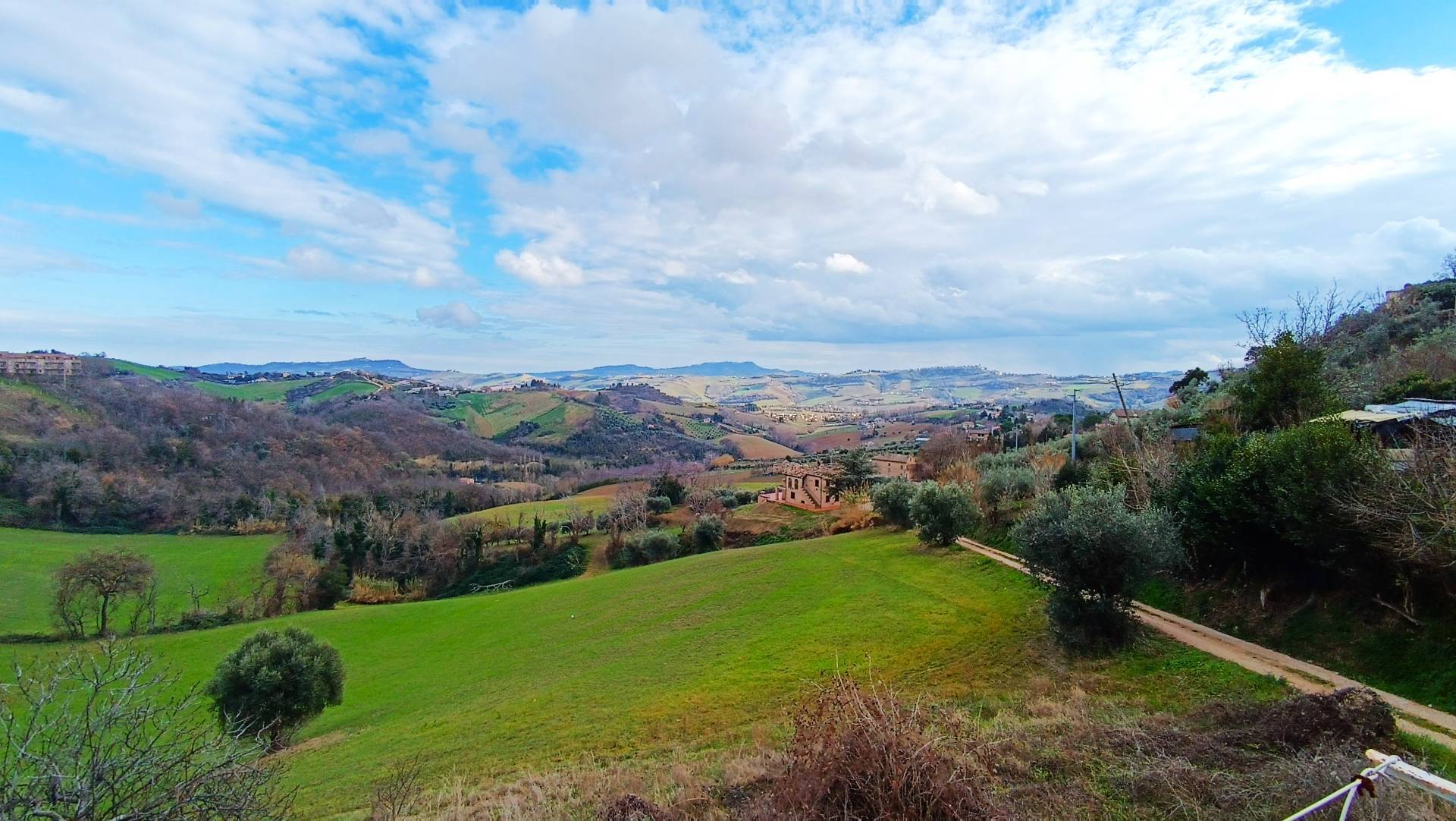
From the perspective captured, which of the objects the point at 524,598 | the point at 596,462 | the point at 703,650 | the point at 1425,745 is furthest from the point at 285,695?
the point at 596,462

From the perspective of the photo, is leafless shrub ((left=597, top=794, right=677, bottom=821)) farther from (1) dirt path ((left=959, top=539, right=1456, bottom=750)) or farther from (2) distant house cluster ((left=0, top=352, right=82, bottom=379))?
(2) distant house cluster ((left=0, top=352, right=82, bottom=379))

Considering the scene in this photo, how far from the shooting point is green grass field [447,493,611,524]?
66.1 meters

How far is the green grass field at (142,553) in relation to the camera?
39781 millimetres

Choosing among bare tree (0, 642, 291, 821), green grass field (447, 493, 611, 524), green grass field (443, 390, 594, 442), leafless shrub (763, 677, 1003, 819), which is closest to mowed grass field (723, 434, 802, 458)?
green grass field (443, 390, 594, 442)

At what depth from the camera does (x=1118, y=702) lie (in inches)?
522

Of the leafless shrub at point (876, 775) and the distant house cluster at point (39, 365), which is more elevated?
the distant house cluster at point (39, 365)

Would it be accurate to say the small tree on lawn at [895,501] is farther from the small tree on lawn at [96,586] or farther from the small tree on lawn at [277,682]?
the small tree on lawn at [96,586]

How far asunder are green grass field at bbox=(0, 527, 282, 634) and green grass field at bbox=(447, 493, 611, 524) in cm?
1776

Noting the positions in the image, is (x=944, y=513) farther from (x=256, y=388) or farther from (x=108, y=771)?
(x=256, y=388)

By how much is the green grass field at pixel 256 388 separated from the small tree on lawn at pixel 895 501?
432ft

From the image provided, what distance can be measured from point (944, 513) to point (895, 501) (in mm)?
7670

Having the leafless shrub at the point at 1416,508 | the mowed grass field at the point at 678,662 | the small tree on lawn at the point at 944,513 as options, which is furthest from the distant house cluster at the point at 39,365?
the leafless shrub at the point at 1416,508

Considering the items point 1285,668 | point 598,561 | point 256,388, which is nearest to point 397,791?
point 1285,668

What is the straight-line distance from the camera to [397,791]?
10852mm
